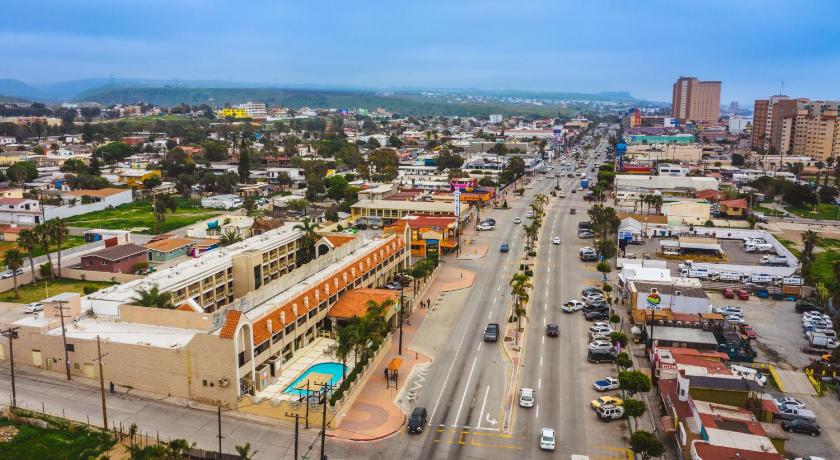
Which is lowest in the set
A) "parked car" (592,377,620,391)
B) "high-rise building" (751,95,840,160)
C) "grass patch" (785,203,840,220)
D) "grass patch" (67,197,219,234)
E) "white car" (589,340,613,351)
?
"grass patch" (67,197,219,234)

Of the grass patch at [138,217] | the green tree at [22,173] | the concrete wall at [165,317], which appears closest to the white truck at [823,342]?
the concrete wall at [165,317]

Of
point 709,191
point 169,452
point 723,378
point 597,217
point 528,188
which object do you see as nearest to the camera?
point 169,452

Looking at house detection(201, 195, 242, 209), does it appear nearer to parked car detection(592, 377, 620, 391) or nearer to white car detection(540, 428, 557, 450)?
parked car detection(592, 377, 620, 391)

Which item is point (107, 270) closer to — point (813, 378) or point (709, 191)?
point (813, 378)

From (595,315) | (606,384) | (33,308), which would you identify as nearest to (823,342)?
(595,315)

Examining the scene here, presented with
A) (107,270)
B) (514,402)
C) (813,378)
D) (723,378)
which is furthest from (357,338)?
(107,270)

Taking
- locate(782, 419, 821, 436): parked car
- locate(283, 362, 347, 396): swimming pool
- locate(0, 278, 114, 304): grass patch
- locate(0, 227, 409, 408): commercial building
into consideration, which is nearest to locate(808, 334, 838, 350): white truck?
locate(782, 419, 821, 436): parked car

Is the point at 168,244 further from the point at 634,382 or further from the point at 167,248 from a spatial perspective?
the point at 634,382
